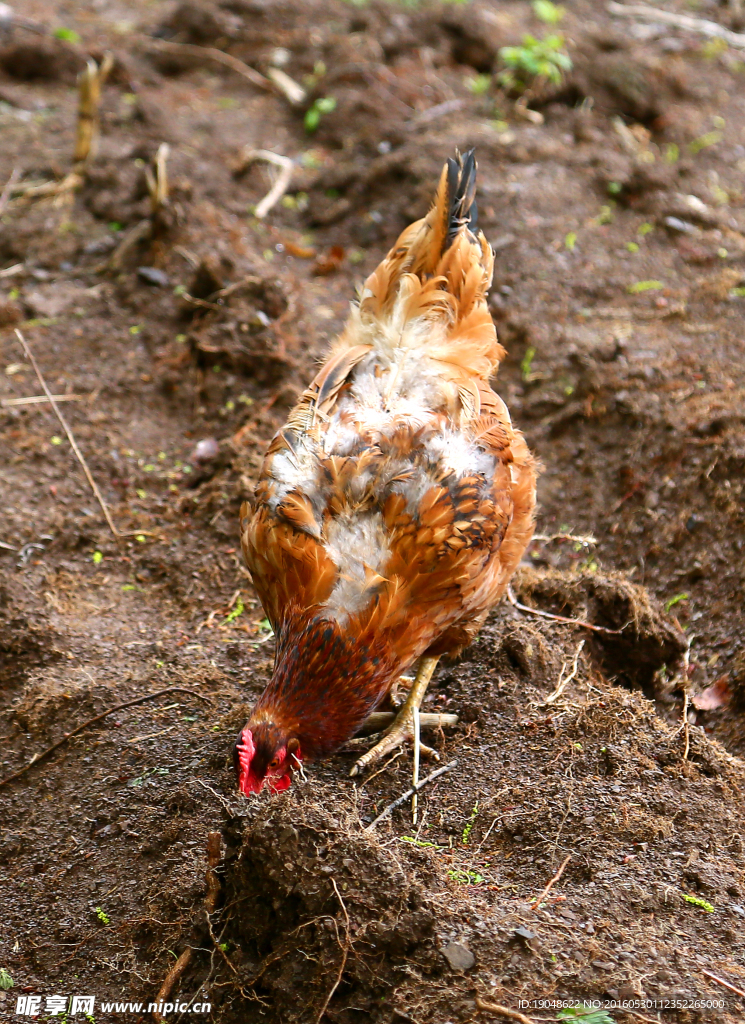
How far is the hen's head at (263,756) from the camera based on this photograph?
106 inches

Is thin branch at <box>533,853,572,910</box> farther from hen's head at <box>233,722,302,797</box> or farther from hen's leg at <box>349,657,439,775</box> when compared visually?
hen's head at <box>233,722,302,797</box>

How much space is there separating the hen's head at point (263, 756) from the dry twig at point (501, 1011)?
2.74ft

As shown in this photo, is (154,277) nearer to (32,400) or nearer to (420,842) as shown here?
(32,400)

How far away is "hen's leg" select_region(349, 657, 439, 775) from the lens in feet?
10.8

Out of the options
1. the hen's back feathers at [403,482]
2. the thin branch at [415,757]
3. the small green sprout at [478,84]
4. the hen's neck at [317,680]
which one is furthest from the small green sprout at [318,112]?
the hen's neck at [317,680]

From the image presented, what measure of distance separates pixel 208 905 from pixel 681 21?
9.77 m

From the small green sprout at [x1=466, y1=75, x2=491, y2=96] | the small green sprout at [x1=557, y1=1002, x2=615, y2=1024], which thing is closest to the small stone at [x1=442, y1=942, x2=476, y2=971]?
the small green sprout at [x1=557, y1=1002, x2=615, y2=1024]

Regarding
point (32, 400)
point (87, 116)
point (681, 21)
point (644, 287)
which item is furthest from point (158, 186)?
point (681, 21)

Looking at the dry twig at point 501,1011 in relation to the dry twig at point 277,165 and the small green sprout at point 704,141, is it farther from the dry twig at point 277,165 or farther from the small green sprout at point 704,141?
the small green sprout at point 704,141

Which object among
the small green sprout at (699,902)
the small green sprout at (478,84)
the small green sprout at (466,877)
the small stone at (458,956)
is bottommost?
the small green sprout at (466,877)

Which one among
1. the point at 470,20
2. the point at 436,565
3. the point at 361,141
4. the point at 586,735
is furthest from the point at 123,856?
the point at 470,20

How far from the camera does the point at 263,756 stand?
273 centimetres

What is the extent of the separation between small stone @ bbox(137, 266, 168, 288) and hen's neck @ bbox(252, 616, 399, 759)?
3.47m

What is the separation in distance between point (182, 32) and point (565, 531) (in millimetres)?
6651
